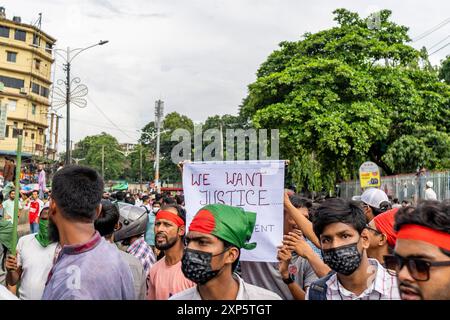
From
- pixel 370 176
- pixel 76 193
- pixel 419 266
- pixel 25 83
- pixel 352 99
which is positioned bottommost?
pixel 419 266

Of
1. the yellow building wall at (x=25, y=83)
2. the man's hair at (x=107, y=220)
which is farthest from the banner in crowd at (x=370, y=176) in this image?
the yellow building wall at (x=25, y=83)

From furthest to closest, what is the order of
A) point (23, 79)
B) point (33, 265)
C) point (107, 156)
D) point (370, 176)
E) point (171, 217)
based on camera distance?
point (107, 156) < point (23, 79) < point (370, 176) < point (171, 217) < point (33, 265)

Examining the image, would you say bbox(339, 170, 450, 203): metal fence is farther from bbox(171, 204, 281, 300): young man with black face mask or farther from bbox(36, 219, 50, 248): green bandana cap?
bbox(171, 204, 281, 300): young man with black face mask

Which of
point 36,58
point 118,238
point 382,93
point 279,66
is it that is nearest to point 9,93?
point 36,58

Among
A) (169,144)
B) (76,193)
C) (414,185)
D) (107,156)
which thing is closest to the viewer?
(76,193)

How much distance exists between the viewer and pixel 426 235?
2.15m

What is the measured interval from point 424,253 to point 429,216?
18 centimetres

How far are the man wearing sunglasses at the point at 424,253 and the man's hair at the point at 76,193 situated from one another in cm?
145

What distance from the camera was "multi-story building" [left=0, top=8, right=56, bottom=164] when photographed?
167 feet

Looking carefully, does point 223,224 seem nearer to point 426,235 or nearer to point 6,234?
point 426,235

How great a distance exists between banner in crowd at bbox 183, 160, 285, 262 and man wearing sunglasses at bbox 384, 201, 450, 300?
1.64 meters

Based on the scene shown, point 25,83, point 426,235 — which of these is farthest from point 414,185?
point 25,83
